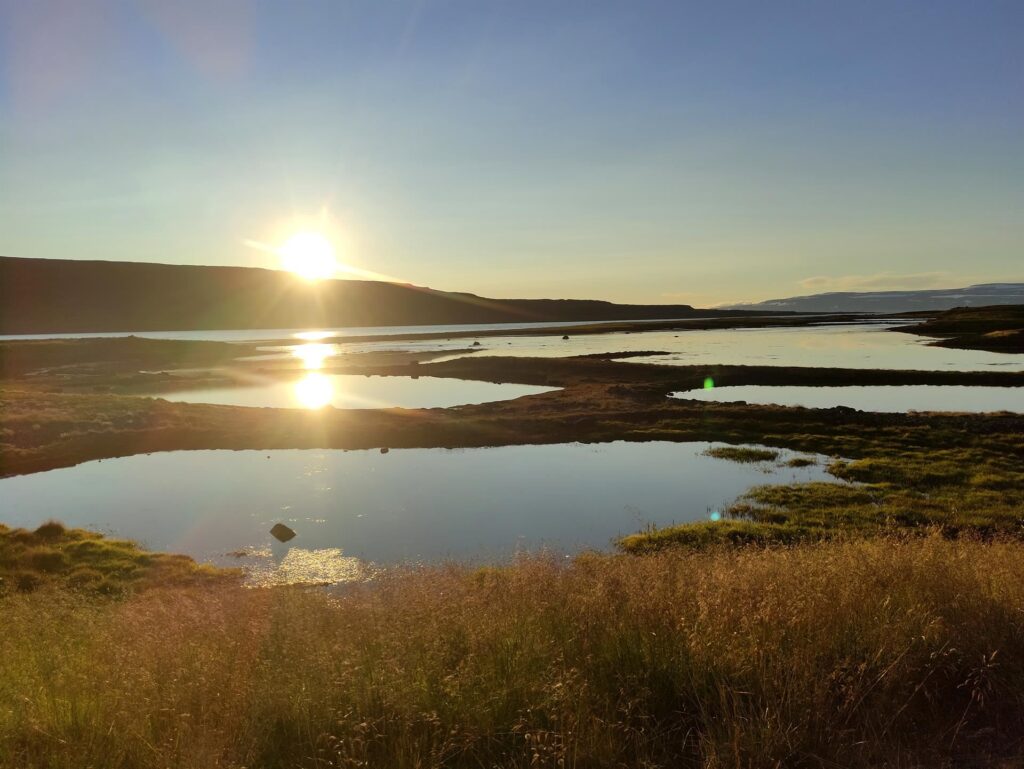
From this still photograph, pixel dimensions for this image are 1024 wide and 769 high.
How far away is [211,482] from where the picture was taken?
28.2 metres

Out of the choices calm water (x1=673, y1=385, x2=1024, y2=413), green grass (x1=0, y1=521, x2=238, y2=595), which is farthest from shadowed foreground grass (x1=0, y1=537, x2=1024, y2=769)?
calm water (x1=673, y1=385, x2=1024, y2=413)

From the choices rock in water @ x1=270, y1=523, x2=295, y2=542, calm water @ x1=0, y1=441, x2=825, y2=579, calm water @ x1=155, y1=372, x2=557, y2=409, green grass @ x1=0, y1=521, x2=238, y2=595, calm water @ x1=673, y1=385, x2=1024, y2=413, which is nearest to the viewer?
green grass @ x1=0, y1=521, x2=238, y2=595

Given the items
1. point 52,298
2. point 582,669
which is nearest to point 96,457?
point 582,669

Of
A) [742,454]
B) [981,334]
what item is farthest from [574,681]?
[981,334]

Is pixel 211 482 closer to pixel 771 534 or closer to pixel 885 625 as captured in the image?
pixel 771 534

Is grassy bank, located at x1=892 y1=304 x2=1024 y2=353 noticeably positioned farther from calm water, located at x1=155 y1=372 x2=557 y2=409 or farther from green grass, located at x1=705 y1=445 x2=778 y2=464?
green grass, located at x1=705 y1=445 x2=778 y2=464

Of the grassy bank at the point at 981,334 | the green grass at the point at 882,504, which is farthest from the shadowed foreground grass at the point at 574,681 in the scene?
the grassy bank at the point at 981,334

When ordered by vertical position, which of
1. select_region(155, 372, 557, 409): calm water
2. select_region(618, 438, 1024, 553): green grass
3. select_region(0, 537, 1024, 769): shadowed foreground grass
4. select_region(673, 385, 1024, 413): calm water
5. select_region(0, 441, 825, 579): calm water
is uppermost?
select_region(0, 537, 1024, 769): shadowed foreground grass

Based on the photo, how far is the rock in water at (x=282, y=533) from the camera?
65.7 ft

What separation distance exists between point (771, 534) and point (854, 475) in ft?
30.5

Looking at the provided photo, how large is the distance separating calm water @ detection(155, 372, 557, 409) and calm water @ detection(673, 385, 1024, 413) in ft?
56.7

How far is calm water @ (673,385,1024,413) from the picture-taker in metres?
40.6

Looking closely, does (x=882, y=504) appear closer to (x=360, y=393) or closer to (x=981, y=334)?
(x=360, y=393)

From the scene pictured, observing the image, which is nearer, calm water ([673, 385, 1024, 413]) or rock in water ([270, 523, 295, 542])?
rock in water ([270, 523, 295, 542])
